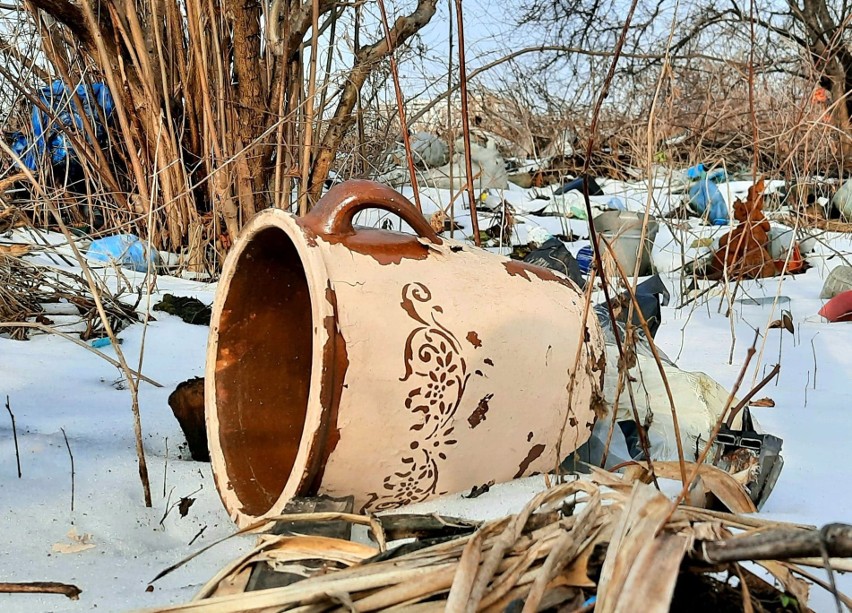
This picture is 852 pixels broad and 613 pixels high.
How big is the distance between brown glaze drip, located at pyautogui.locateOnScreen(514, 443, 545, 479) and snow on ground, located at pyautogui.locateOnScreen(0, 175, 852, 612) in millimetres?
28

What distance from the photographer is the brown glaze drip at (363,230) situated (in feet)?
4.10

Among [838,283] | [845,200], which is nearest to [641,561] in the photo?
[838,283]

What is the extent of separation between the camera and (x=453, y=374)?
123 cm

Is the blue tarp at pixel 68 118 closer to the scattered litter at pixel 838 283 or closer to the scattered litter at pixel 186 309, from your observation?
the scattered litter at pixel 186 309

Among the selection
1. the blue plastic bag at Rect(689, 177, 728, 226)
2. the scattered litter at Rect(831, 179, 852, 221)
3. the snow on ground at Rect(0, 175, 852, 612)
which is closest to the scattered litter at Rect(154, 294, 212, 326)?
the snow on ground at Rect(0, 175, 852, 612)

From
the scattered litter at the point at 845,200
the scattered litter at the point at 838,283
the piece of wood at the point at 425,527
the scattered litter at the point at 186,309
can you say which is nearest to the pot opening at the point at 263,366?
the piece of wood at the point at 425,527

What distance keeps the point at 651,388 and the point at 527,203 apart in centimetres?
435

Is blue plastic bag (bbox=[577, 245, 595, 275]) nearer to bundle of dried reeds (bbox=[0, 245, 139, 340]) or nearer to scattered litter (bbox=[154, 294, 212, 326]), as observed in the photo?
scattered litter (bbox=[154, 294, 212, 326])

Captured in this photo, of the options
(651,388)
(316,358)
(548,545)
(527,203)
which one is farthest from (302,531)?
(527,203)

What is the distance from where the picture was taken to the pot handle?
4.11 ft

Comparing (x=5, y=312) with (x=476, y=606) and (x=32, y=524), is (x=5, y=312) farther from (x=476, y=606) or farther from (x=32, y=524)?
(x=476, y=606)

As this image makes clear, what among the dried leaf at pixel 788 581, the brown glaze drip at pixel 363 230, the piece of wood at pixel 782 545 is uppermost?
the brown glaze drip at pixel 363 230

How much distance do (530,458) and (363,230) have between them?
1.55 feet

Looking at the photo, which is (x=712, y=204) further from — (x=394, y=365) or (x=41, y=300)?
(x=394, y=365)
